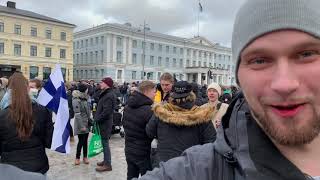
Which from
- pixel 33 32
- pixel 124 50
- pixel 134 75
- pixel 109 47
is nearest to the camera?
pixel 33 32

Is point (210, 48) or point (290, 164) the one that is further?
point (210, 48)

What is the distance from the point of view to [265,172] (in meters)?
0.94

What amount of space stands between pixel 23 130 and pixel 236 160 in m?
3.17

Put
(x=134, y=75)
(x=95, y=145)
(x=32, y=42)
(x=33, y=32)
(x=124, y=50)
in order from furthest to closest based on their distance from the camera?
1. (x=134, y=75)
2. (x=124, y=50)
3. (x=32, y=42)
4. (x=33, y=32)
5. (x=95, y=145)

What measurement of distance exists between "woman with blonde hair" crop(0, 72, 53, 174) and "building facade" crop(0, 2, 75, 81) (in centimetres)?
4669

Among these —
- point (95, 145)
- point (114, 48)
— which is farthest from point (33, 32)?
point (95, 145)

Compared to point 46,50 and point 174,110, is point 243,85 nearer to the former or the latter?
point 174,110

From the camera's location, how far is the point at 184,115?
375cm

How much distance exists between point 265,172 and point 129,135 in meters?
4.06

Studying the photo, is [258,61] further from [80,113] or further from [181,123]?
[80,113]

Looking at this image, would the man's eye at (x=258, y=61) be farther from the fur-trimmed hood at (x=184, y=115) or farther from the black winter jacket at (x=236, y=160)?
the fur-trimmed hood at (x=184, y=115)

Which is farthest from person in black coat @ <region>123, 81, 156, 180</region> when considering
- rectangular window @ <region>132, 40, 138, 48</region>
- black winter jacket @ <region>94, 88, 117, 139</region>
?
rectangular window @ <region>132, 40, 138, 48</region>

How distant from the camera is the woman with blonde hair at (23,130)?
12.1 ft

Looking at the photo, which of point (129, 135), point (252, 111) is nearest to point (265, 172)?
point (252, 111)
